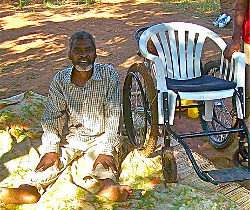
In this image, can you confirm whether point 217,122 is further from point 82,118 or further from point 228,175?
point 82,118

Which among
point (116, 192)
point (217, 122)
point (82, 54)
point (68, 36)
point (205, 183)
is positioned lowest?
point (205, 183)

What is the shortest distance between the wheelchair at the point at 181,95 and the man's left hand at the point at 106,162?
0.33 meters

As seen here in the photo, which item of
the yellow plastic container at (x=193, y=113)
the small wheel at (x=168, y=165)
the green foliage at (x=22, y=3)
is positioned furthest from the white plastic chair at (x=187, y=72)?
the green foliage at (x=22, y=3)

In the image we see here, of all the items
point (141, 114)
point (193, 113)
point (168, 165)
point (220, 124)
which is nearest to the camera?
point (168, 165)

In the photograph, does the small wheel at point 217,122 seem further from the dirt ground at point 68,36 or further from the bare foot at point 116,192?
the bare foot at point 116,192

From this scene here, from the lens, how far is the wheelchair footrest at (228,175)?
2586 mm

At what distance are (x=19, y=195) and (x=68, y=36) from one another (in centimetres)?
589

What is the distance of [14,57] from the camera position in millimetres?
6906

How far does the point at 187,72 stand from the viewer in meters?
3.71

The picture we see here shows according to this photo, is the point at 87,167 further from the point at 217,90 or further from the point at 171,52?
the point at 171,52

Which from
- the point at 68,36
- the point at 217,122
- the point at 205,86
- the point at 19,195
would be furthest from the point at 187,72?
the point at 68,36

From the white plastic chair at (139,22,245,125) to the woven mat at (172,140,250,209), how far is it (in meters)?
0.39

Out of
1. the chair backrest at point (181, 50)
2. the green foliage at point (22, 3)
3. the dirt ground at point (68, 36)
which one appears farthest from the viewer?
the green foliage at point (22, 3)

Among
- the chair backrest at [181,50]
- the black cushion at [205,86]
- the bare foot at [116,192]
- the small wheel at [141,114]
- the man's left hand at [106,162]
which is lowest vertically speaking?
the bare foot at [116,192]
